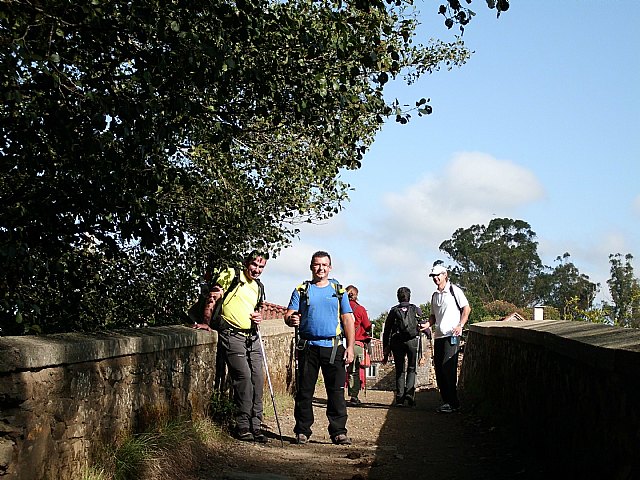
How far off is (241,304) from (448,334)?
12.1ft

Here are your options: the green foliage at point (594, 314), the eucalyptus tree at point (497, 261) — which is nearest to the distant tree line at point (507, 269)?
the eucalyptus tree at point (497, 261)

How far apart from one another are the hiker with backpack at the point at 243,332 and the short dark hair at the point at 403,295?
400 centimetres

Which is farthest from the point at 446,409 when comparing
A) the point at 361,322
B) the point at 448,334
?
the point at 361,322

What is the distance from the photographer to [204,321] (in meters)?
9.62

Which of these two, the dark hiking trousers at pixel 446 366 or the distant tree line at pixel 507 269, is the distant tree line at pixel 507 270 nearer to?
the distant tree line at pixel 507 269

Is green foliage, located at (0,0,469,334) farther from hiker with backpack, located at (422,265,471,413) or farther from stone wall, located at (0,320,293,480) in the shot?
hiker with backpack, located at (422,265,471,413)

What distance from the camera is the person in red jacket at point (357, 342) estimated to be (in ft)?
45.7

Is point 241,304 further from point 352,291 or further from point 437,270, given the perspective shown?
point 352,291

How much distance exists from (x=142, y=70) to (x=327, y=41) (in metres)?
1.62

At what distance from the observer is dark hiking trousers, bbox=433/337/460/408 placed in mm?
12195

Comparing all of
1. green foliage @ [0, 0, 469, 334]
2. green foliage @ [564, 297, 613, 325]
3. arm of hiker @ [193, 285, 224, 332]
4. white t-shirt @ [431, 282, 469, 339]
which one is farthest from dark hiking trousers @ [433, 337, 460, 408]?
green foliage @ [564, 297, 613, 325]

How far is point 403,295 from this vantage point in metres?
13.3

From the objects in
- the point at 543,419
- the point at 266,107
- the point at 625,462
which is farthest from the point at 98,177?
the point at 625,462

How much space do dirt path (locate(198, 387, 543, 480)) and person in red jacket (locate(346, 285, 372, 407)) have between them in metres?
2.39
